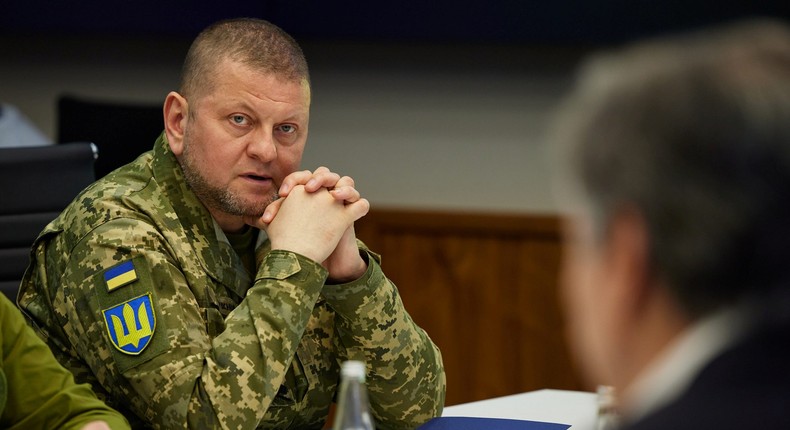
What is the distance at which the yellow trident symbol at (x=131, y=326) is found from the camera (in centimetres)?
185

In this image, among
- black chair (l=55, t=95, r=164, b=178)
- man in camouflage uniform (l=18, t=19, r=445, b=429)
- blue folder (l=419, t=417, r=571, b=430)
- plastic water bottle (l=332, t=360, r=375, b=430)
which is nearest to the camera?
plastic water bottle (l=332, t=360, r=375, b=430)

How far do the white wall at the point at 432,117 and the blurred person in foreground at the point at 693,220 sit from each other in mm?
3046

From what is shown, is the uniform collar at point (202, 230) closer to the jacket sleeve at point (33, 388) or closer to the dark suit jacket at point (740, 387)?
the jacket sleeve at point (33, 388)

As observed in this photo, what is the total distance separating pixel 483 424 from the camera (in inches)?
78.9

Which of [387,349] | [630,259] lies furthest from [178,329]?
[630,259]

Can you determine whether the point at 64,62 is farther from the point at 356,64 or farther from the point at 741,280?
the point at 741,280

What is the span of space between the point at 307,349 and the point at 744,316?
1.38m

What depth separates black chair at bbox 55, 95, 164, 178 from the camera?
331cm

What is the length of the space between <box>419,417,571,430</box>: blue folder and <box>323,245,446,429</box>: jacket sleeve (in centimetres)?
12

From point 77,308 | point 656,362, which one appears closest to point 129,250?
point 77,308

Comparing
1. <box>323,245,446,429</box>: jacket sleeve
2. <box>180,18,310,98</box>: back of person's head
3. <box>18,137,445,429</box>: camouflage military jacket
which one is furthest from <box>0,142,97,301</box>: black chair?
<box>323,245,446,429</box>: jacket sleeve

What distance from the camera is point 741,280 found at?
0.80 metres

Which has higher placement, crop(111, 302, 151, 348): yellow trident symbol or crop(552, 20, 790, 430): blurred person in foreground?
crop(552, 20, 790, 430): blurred person in foreground

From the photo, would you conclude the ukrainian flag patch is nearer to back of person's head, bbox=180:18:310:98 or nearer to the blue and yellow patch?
the blue and yellow patch
